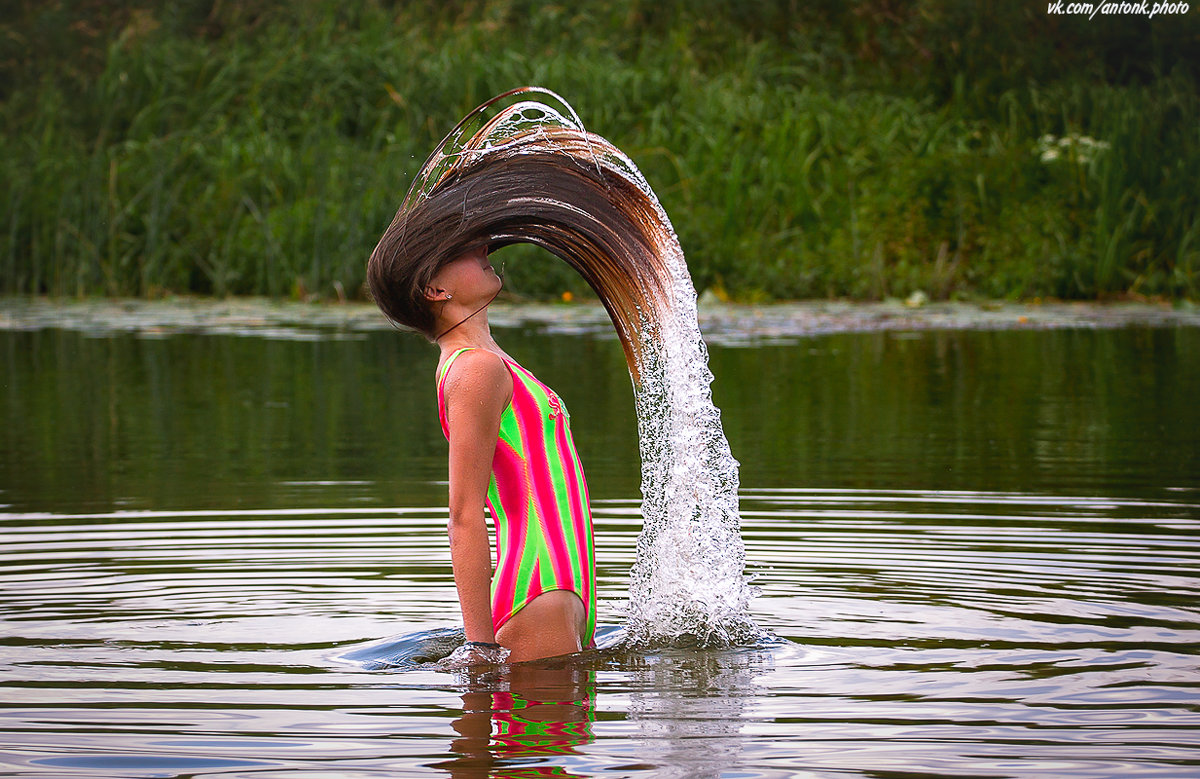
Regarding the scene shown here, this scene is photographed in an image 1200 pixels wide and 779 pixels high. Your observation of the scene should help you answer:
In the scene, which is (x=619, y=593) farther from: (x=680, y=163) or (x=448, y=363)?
(x=680, y=163)

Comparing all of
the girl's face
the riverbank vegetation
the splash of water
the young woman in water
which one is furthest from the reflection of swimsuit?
the riverbank vegetation

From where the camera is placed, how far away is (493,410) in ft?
12.7

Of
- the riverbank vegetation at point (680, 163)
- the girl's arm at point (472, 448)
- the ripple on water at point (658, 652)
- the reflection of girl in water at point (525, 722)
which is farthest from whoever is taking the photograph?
the riverbank vegetation at point (680, 163)

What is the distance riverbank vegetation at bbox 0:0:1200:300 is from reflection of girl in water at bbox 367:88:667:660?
12.5 m

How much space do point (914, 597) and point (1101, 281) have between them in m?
12.5

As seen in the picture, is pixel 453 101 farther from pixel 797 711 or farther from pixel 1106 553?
pixel 797 711

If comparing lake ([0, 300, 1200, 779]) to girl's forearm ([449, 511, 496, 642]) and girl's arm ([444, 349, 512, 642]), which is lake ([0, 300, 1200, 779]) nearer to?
girl's forearm ([449, 511, 496, 642])

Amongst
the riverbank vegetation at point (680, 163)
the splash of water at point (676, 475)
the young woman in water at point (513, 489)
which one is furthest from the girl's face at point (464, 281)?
the riverbank vegetation at point (680, 163)

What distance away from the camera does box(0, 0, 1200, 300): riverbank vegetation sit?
55.7ft

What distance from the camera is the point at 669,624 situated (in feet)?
15.0

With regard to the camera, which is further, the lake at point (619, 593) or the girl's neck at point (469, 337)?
the girl's neck at point (469, 337)

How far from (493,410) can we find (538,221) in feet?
1.91

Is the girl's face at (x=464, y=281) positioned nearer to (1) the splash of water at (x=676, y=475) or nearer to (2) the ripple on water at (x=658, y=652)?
(1) the splash of water at (x=676, y=475)

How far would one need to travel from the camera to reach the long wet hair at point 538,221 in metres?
4.01
